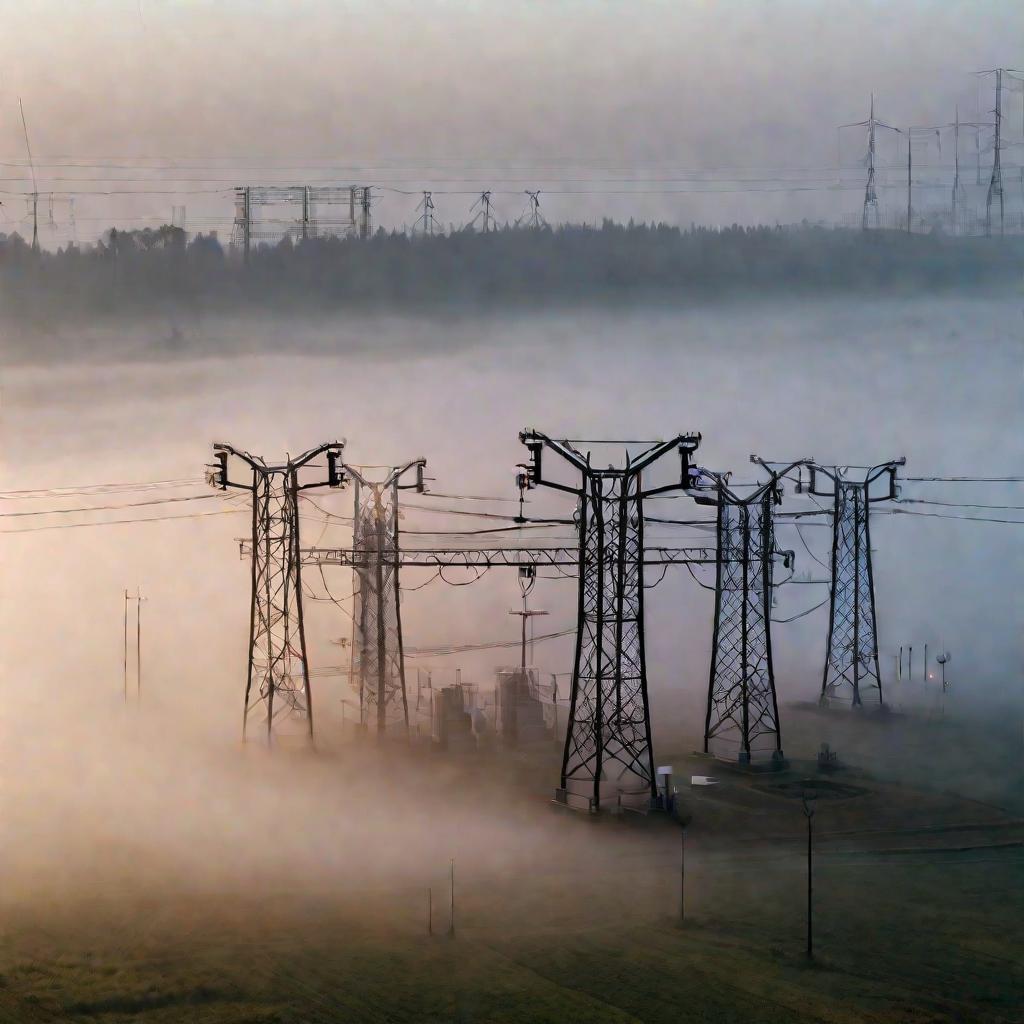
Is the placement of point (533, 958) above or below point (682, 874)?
below

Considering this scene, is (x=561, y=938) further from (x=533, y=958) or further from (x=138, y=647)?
(x=138, y=647)

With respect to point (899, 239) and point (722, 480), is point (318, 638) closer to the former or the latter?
point (722, 480)

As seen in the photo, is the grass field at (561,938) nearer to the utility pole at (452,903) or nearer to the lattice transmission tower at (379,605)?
the utility pole at (452,903)

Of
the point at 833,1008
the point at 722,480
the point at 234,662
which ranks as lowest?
the point at 833,1008

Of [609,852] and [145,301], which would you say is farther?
[145,301]

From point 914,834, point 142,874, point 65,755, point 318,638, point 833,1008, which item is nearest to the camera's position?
point 833,1008

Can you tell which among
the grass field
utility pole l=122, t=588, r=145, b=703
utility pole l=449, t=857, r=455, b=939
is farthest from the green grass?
utility pole l=122, t=588, r=145, b=703

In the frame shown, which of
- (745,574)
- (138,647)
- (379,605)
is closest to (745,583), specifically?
(745,574)

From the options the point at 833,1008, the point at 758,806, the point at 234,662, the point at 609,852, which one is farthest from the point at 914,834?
the point at 234,662
